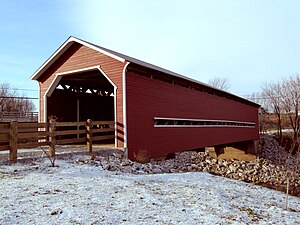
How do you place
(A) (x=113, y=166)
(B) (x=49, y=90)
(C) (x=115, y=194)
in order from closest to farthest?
(C) (x=115, y=194), (A) (x=113, y=166), (B) (x=49, y=90)

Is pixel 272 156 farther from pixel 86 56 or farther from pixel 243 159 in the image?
pixel 86 56

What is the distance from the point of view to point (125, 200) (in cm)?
426

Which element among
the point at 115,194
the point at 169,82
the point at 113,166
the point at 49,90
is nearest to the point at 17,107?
the point at 49,90

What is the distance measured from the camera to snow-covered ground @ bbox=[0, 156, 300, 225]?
3605 mm

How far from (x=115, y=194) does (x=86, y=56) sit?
22.3ft

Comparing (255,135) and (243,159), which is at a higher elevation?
(255,135)

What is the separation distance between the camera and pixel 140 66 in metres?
9.48

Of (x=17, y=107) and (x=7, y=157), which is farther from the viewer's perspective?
(x=17, y=107)

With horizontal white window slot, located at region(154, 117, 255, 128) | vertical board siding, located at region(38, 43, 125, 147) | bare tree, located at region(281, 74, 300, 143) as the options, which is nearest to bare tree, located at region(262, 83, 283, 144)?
bare tree, located at region(281, 74, 300, 143)

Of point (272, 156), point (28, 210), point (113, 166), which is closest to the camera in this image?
point (28, 210)

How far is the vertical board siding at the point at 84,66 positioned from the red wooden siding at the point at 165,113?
0.98 ft

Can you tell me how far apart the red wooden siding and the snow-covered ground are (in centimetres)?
338

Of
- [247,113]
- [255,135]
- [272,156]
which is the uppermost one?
[247,113]

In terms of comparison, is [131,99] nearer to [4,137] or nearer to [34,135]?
[34,135]
